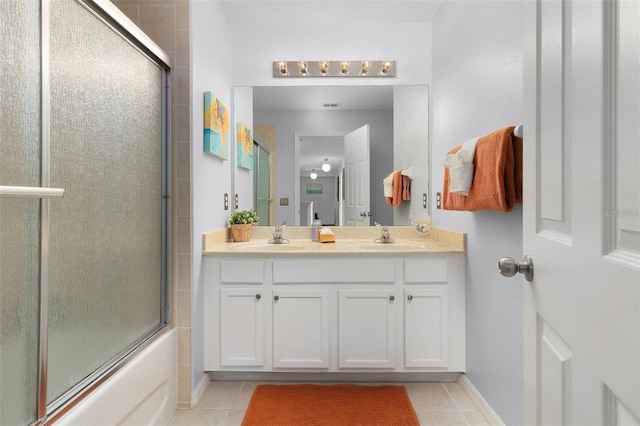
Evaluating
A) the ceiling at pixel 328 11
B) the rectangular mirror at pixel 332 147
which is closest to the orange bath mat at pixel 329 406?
the rectangular mirror at pixel 332 147

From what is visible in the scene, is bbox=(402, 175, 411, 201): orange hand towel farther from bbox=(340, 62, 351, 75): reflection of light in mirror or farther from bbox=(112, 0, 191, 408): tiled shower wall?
bbox=(112, 0, 191, 408): tiled shower wall

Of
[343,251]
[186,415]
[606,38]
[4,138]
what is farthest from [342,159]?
[606,38]

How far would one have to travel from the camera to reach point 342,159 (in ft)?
8.60

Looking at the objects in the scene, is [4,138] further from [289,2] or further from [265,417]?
[289,2]

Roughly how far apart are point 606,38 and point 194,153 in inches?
68.0

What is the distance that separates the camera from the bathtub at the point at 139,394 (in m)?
1.18

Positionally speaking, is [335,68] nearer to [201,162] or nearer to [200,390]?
[201,162]

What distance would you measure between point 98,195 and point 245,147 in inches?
54.7

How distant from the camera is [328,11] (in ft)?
7.97

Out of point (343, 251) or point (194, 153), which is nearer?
point (194, 153)

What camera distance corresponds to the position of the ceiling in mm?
2350

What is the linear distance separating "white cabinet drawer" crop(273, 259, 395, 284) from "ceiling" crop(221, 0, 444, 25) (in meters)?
1.61

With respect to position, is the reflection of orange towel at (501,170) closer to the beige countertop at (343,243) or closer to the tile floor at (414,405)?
the beige countertop at (343,243)

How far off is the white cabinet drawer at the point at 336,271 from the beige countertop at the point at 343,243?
54mm
